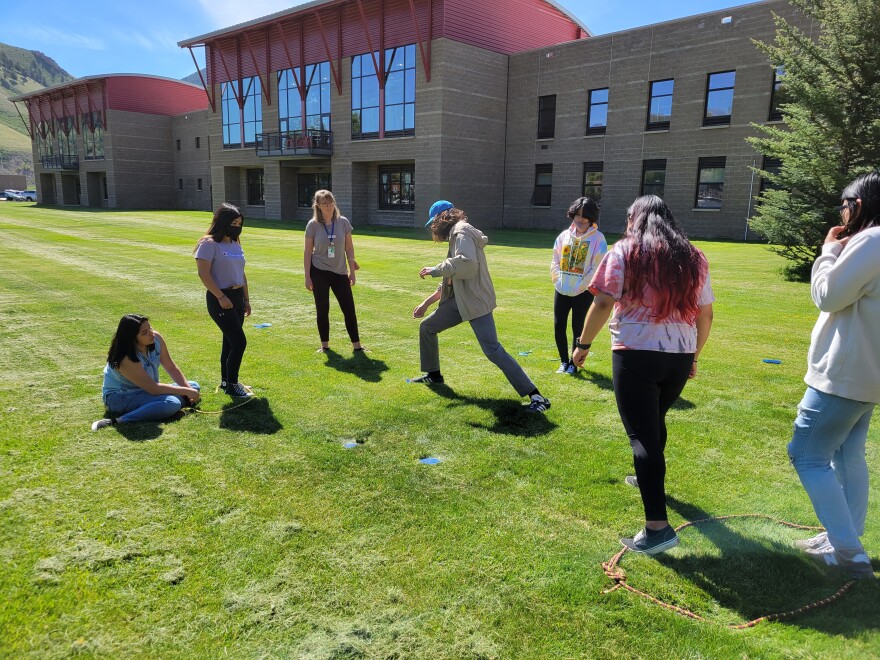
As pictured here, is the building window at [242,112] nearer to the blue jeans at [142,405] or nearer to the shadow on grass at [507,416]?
the blue jeans at [142,405]

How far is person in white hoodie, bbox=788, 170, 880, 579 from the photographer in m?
2.74

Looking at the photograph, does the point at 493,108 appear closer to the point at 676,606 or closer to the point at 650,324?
the point at 650,324

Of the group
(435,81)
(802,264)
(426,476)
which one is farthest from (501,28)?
(426,476)

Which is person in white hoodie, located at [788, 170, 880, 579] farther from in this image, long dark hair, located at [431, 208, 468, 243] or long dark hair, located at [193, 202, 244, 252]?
long dark hair, located at [193, 202, 244, 252]

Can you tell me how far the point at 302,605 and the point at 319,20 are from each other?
118 ft

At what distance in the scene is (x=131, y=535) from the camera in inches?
134

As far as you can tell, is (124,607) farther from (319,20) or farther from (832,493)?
(319,20)

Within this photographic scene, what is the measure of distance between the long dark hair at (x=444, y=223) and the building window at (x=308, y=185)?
112 ft

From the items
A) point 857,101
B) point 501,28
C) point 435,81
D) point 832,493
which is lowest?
point 832,493

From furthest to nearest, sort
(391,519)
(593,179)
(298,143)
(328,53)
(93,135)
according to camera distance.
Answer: (93,135)
(298,143)
(328,53)
(593,179)
(391,519)

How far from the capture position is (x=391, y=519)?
3.60 m

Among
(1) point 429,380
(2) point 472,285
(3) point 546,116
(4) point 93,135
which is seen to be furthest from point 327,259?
(4) point 93,135

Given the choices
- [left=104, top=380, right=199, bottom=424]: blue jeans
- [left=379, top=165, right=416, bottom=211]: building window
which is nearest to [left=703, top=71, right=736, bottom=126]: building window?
[left=379, top=165, right=416, bottom=211]: building window

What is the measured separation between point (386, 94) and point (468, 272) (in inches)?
1170
